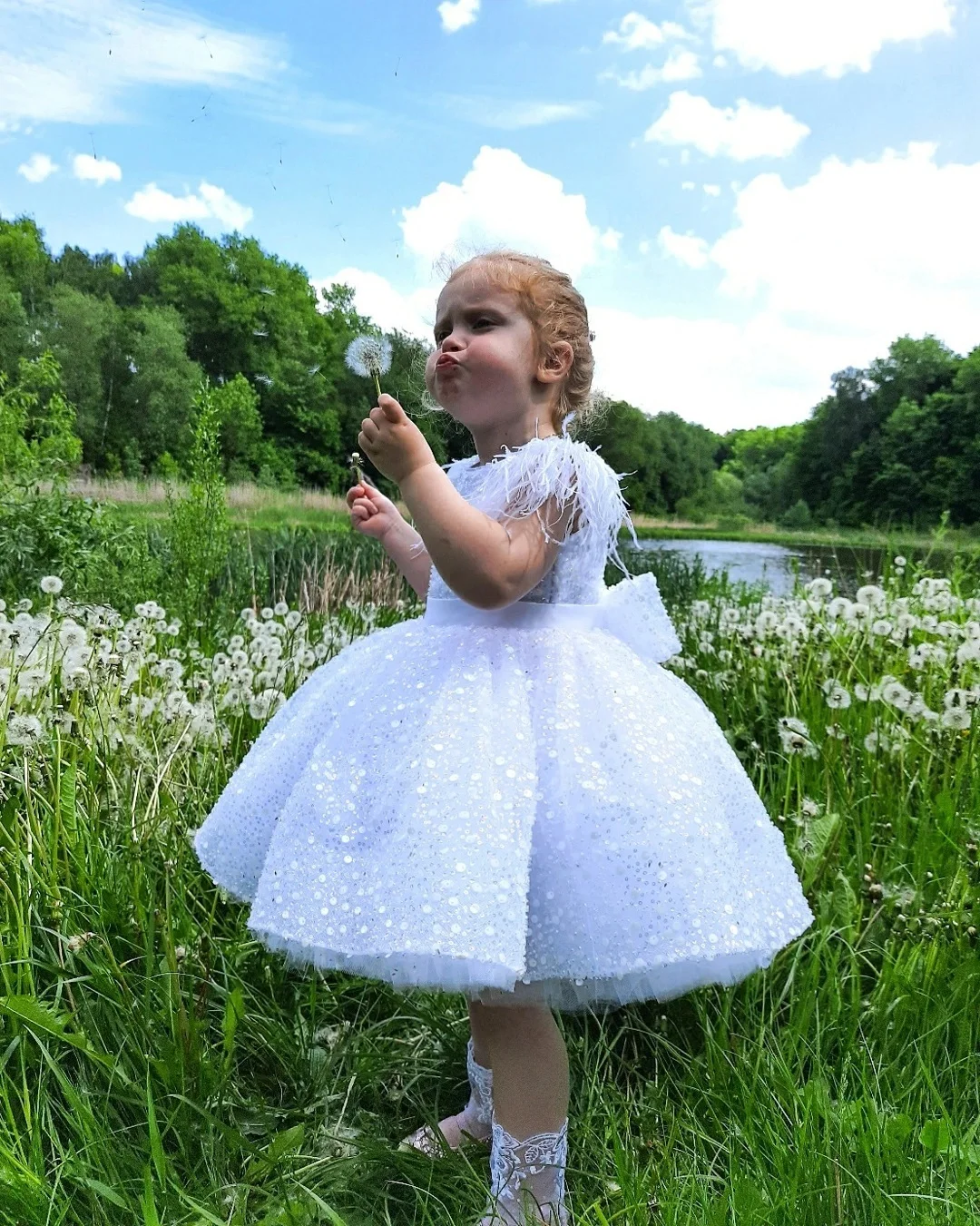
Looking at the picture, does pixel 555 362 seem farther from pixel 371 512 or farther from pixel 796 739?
pixel 796 739

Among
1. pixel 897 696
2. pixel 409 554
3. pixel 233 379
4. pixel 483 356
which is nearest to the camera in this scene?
pixel 483 356

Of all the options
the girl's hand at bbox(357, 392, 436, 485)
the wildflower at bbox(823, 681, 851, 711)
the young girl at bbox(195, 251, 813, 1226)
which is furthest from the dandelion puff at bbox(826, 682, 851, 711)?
the girl's hand at bbox(357, 392, 436, 485)

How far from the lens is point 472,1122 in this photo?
1.68m

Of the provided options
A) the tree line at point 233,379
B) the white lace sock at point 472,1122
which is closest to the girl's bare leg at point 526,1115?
the white lace sock at point 472,1122

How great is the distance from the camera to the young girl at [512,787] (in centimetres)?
122

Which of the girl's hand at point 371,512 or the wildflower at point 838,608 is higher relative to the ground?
the girl's hand at point 371,512

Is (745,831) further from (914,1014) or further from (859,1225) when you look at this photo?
(914,1014)

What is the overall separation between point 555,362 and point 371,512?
1.69ft

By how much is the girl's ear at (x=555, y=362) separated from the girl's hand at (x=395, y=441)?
31 centimetres

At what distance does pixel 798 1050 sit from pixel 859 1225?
0.57m

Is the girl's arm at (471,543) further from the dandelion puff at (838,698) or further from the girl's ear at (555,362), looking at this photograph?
the dandelion puff at (838,698)

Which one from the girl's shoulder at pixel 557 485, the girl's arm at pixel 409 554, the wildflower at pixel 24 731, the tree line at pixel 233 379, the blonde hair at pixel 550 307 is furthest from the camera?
the tree line at pixel 233 379

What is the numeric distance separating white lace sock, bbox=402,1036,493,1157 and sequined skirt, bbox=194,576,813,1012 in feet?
1.27

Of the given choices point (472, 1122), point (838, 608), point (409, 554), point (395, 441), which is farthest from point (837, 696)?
point (395, 441)
